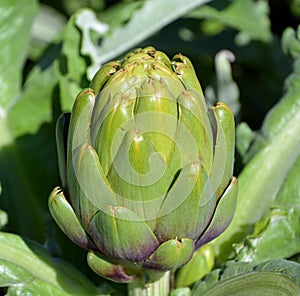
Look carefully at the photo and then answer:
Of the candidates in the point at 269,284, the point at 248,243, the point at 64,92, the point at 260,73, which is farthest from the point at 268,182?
the point at 260,73

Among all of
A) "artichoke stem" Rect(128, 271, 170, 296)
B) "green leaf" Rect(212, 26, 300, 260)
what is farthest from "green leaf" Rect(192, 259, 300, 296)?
"green leaf" Rect(212, 26, 300, 260)

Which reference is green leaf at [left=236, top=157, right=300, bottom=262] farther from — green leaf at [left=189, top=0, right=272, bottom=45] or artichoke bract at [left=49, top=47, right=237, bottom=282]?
green leaf at [left=189, top=0, right=272, bottom=45]

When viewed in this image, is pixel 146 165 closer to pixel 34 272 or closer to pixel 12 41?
pixel 34 272

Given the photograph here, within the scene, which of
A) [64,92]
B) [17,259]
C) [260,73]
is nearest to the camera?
[17,259]

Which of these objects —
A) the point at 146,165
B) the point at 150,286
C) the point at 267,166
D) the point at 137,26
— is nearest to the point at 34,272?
the point at 150,286

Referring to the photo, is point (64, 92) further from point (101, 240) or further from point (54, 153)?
point (101, 240)

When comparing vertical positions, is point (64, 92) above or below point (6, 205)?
above
